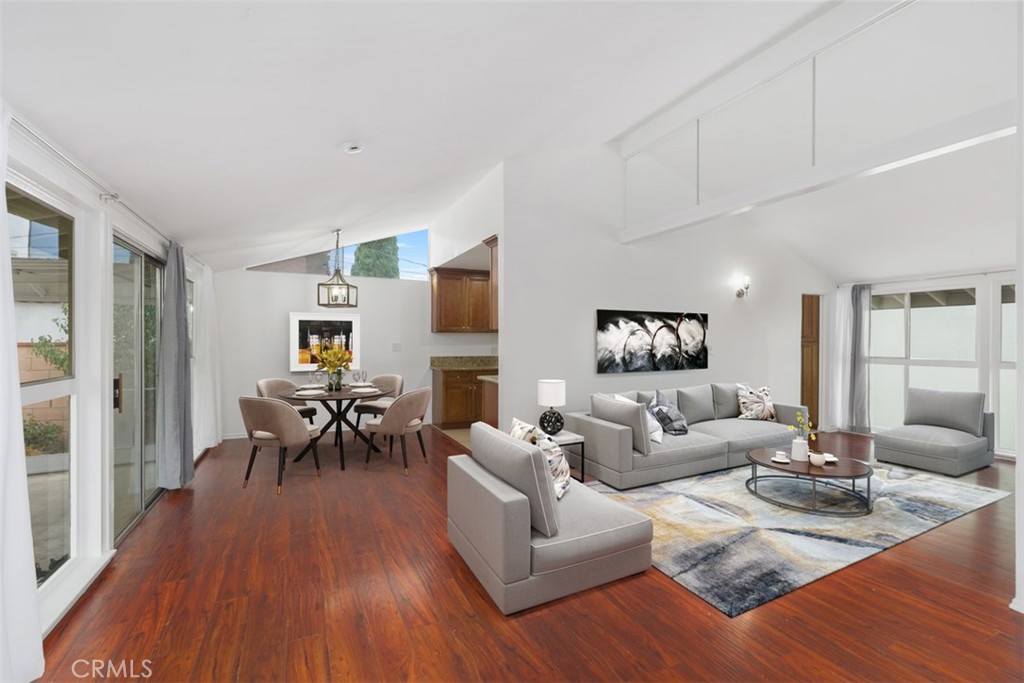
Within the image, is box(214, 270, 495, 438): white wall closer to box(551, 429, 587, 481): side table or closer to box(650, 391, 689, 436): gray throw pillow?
box(551, 429, 587, 481): side table

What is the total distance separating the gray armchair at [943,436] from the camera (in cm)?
455

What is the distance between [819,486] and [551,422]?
253cm

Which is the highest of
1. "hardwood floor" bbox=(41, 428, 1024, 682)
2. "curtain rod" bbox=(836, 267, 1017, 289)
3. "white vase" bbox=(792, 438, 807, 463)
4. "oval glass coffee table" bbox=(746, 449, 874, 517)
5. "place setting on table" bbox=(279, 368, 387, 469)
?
"curtain rod" bbox=(836, 267, 1017, 289)

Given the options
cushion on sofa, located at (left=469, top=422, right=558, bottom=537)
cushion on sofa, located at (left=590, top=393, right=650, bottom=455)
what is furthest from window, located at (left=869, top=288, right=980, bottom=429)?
cushion on sofa, located at (left=469, top=422, right=558, bottom=537)

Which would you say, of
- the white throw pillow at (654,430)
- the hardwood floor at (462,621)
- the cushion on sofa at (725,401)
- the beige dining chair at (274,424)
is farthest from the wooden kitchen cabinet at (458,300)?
the hardwood floor at (462,621)

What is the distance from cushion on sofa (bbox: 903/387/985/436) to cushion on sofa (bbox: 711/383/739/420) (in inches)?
76.5

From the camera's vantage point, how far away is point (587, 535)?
8.04 feet

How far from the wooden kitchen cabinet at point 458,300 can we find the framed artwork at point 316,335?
120 cm

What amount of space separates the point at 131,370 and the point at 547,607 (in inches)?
136

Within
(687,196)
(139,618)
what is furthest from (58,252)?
(687,196)

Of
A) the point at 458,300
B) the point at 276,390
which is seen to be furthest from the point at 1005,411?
the point at 276,390

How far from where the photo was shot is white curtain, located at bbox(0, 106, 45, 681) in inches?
63.1

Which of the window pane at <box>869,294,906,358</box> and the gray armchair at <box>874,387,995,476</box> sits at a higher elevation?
the window pane at <box>869,294,906,358</box>

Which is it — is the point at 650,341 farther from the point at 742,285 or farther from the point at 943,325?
the point at 943,325
